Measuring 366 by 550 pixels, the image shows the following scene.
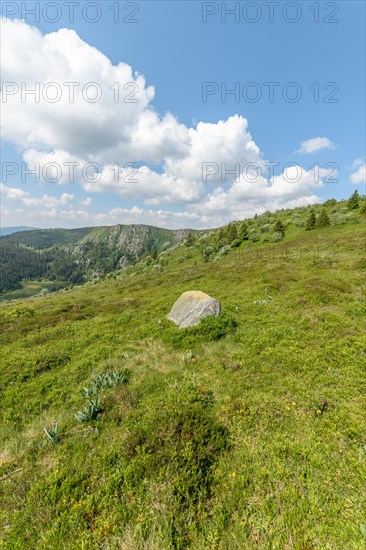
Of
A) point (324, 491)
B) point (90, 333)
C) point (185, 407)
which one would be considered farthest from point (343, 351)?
point (90, 333)

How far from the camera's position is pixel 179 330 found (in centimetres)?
1268

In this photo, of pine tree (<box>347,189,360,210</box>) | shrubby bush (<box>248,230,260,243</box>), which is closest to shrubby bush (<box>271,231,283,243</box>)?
shrubby bush (<box>248,230,260,243</box>)

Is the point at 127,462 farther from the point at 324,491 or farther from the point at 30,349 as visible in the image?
the point at 30,349

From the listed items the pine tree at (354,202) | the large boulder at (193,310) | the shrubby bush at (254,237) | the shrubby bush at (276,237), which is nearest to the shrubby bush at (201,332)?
the large boulder at (193,310)

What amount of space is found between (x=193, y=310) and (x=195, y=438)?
827 cm

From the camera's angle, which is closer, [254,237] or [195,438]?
[195,438]

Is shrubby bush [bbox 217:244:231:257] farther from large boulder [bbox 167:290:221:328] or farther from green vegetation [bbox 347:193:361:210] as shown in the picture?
large boulder [bbox 167:290:221:328]

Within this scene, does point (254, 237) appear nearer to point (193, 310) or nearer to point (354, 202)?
point (354, 202)

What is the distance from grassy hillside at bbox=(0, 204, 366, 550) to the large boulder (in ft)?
3.04

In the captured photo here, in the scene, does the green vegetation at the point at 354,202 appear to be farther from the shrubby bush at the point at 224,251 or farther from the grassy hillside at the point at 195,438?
the grassy hillside at the point at 195,438

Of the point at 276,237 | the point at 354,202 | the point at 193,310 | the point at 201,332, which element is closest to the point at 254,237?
the point at 276,237

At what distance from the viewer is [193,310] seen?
1364 cm

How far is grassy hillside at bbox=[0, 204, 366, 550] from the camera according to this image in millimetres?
4070

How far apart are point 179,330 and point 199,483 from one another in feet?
26.3
